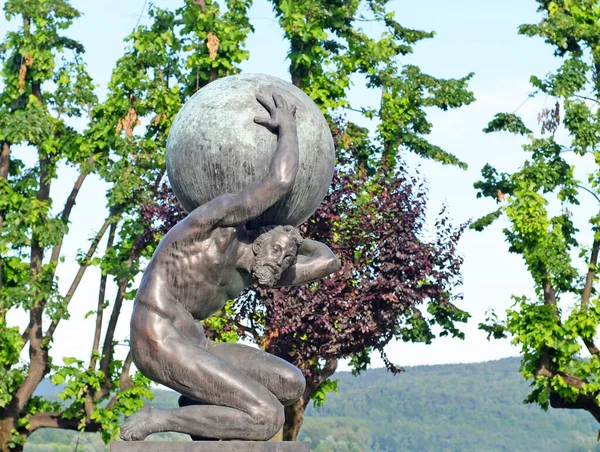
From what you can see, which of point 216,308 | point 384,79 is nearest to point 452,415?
point 384,79

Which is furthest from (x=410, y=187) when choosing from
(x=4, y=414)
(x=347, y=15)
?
(x=4, y=414)

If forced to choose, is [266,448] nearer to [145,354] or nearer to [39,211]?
[145,354]

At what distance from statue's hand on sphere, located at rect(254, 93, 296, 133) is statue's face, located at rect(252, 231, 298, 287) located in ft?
2.57

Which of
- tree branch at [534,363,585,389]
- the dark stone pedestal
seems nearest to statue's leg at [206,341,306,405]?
the dark stone pedestal

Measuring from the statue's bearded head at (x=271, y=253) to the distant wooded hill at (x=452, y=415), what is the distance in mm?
74296

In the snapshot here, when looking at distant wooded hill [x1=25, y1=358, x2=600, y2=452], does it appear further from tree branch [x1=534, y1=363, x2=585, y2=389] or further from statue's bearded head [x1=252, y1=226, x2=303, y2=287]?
statue's bearded head [x1=252, y1=226, x2=303, y2=287]

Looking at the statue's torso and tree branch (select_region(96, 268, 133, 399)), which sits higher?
tree branch (select_region(96, 268, 133, 399))

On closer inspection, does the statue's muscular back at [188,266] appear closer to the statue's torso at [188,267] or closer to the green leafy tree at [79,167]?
the statue's torso at [188,267]

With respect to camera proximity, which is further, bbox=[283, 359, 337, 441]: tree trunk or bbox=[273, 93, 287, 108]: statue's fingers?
bbox=[283, 359, 337, 441]: tree trunk

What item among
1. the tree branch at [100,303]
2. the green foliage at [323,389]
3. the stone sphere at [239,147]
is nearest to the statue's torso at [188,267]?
the stone sphere at [239,147]

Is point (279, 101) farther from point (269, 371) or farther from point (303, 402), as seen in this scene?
point (303, 402)

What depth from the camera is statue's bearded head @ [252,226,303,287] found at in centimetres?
813

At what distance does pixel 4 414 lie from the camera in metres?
23.2

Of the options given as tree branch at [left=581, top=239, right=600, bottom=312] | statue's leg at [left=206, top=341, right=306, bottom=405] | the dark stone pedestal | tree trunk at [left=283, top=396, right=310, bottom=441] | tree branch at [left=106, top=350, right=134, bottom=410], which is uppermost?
tree branch at [left=581, top=239, right=600, bottom=312]
